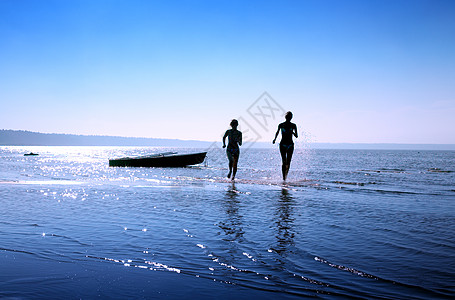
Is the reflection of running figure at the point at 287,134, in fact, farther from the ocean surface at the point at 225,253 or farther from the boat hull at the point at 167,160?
the boat hull at the point at 167,160

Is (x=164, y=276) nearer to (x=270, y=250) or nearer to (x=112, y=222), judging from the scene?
(x=270, y=250)

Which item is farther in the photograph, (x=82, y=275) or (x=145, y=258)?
(x=145, y=258)

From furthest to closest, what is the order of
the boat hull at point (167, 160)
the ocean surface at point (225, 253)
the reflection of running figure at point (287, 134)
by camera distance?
the boat hull at point (167, 160) < the reflection of running figure at point (287, 134) < the ocean surface at point (225, 253)

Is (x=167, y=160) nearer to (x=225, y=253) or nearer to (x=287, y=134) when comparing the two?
(x=287, y=134)

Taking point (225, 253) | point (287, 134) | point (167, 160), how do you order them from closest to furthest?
point (225, 253) → point (287, 134) → point (167, 160)

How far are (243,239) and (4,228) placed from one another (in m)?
3.71

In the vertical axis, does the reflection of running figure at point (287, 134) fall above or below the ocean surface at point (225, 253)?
above

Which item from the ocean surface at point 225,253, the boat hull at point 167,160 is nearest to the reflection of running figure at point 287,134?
the ocean surface at point 225,253

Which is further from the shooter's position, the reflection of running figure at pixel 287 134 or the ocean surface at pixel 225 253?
the reflection of running figure at pixel 287 134

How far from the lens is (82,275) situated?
11.4ft

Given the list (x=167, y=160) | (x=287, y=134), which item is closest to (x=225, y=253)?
(x=287, y=134)

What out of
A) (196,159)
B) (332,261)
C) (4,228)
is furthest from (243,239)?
(196,159)

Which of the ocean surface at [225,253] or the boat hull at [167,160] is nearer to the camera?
the ocean surface at [225,253]

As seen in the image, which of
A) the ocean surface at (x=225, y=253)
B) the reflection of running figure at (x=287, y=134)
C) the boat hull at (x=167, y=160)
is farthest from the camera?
the boat hull at (x=167, y=160)
